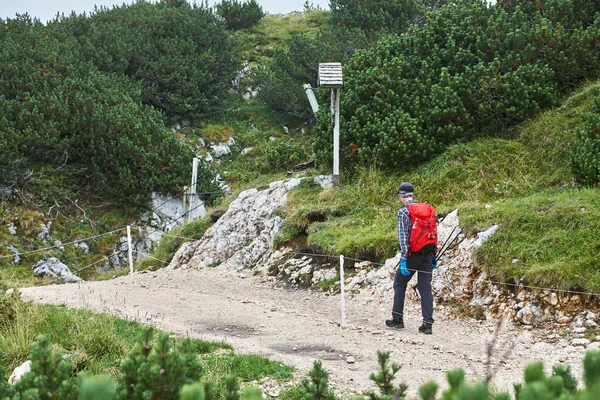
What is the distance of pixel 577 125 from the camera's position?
1152cm

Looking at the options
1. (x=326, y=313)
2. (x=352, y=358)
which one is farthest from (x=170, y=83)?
(x=352, y=358)

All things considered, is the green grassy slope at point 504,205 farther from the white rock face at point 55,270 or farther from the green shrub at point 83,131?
the green shrub at point 83,131

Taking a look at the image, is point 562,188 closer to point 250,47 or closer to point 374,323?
point 374,323

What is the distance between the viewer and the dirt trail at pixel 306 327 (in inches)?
243

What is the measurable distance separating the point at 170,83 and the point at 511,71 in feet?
61.6

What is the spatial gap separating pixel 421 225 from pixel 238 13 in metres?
34.4

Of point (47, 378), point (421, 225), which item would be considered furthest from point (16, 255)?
point (47, 378)

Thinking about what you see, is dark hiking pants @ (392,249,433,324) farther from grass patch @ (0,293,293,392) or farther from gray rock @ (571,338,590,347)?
grass patch @ (0,293,293,392)

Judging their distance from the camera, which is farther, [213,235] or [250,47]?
[250,47]

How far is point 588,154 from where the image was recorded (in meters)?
9.60

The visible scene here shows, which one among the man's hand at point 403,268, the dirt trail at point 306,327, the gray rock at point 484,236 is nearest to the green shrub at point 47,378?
the dirt trail at point 306,327

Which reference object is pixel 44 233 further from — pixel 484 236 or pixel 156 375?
pixel 156 375

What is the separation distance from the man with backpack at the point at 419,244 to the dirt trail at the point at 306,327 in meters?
0.45

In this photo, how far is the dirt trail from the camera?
618 cm
